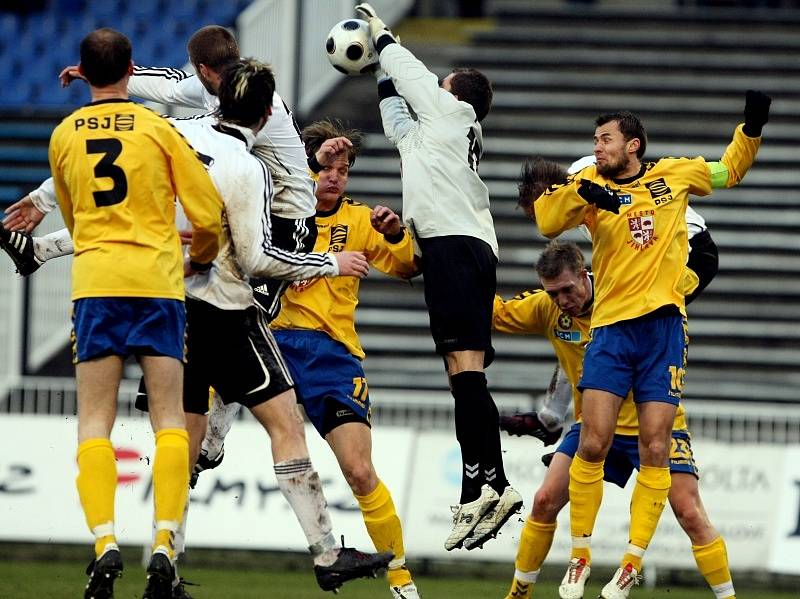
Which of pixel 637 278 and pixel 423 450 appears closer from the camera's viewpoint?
pixel 637 278

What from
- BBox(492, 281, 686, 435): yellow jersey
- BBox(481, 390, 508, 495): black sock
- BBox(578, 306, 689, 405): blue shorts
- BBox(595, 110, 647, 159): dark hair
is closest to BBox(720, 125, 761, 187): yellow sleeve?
BBox(595, 110, 647, 159): dark hair

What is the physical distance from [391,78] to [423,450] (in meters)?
5.18

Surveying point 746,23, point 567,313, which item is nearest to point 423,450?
point 567,313

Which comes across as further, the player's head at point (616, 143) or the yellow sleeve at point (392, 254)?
the yellow sleeve at point (392, 254)

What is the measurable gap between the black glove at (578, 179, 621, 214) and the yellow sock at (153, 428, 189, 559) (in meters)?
2.67

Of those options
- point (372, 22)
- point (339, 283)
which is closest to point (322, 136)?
point (372, 22)

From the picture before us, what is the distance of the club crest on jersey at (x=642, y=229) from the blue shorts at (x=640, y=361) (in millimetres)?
385

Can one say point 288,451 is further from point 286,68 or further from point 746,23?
point 746,23

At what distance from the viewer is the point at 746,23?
19.8m

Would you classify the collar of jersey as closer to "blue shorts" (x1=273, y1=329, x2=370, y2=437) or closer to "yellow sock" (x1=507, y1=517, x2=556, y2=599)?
"blue shorts" (x1=273, y1=329, x2=370, y2=437)

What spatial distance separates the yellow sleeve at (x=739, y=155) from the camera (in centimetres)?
859

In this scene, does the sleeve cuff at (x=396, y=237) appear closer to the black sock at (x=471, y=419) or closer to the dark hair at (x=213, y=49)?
the black sock at (x=471, y=419)

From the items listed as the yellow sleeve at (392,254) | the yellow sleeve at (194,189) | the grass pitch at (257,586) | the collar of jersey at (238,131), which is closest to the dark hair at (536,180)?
the yellow sleeve at (392,254)

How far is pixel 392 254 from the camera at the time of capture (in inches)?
344
